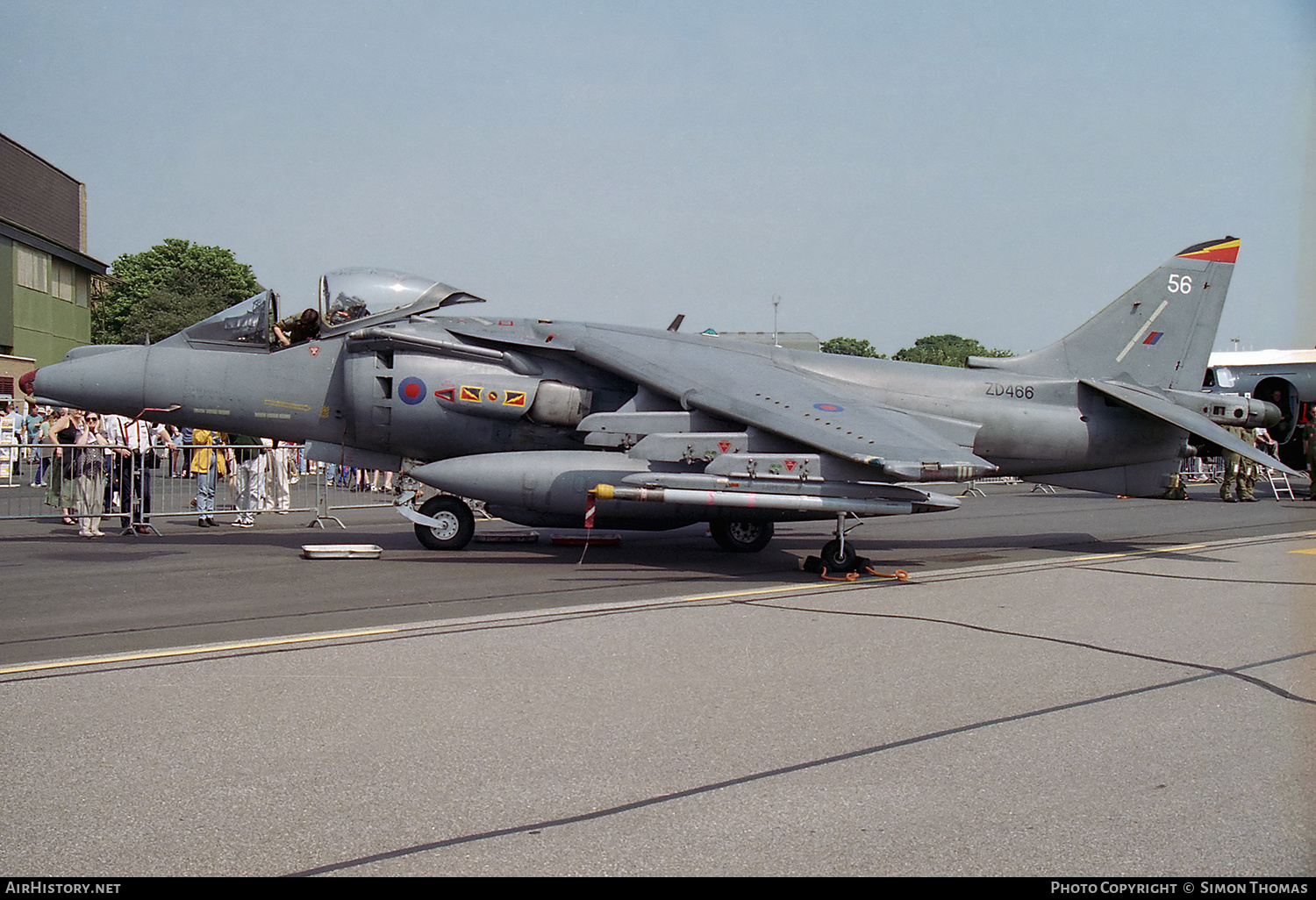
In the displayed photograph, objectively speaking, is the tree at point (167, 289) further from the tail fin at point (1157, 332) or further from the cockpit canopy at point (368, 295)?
the tail fin at point (1157, 332)

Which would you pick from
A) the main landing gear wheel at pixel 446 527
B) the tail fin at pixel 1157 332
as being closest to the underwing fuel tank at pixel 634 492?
the main landing gear wheel at pixel 446 527

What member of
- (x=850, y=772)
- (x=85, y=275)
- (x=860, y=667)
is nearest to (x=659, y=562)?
(x=860, y=667)

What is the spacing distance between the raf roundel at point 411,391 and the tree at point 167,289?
51696 millimetres

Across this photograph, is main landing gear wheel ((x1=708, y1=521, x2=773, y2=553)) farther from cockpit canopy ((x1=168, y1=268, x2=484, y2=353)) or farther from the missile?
cockpit canopy ((x1=168, y1=268, x2=484, y2=353))

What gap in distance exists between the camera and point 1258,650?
643 cm

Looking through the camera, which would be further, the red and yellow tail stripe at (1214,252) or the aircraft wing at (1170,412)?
the red and yellow tail stripe at (1214,252)

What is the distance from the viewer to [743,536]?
12.1 m

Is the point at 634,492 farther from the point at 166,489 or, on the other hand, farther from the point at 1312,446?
the point at 1312,446

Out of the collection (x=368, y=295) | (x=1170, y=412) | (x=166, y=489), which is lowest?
(x=166, y=489)

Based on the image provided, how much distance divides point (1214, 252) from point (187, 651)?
41.7 ft

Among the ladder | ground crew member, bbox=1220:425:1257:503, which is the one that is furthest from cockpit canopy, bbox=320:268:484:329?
the ladder

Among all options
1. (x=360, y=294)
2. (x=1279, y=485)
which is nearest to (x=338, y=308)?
(x=360, y=294)

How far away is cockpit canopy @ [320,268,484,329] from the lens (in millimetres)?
11602

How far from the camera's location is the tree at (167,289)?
192 feet
